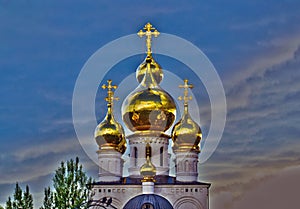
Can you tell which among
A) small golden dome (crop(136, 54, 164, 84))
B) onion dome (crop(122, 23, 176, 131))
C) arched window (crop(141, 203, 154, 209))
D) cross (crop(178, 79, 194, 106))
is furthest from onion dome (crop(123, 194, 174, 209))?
small golden dome (crop(136, 54, 164, 84))

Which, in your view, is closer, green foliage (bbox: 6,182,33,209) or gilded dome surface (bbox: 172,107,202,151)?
green foliage (bbox: 6,182,33,209)

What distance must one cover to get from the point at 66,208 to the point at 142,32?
1810 centimetres

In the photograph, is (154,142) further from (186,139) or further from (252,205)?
(252,205)

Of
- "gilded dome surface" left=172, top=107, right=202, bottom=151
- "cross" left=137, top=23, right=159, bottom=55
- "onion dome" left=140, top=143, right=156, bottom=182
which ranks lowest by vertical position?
"onion dome" left=140, top=143, right=156, bottom=182

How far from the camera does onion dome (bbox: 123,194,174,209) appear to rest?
24609 mm

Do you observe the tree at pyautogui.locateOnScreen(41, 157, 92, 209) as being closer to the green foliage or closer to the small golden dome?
the green foliage

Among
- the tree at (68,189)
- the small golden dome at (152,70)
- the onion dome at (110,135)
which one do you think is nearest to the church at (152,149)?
the onion dome at (110,135)

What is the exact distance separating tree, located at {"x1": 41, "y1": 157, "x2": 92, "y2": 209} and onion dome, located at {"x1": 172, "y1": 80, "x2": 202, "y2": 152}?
14.3 m

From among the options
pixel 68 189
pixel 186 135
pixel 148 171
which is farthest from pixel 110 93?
pixel 68 189

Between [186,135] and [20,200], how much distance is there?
16.0 m

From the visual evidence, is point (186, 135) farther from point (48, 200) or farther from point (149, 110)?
point (48, 200)

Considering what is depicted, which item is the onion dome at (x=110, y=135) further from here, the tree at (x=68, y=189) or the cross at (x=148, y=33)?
the tree at (x=68, y=189)

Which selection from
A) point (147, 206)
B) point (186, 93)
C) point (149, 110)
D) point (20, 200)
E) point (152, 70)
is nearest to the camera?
point (20, 200)

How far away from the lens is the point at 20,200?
554 inches
